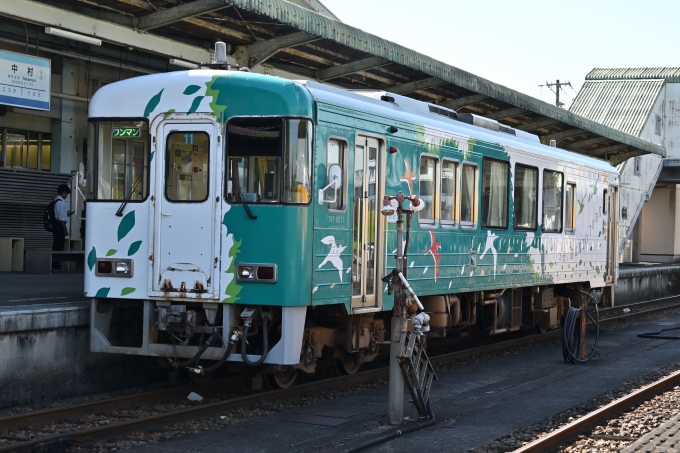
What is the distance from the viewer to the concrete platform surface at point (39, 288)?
11125 millimetres

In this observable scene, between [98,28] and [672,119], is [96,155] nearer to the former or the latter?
[98,28]

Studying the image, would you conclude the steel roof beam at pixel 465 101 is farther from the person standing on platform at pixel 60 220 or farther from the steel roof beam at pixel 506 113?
the person standing on platform at pixel 60 220

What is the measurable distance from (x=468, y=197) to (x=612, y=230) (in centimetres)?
727

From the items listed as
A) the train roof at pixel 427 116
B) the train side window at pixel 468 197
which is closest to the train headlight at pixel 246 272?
the train roof at pixel 427 116

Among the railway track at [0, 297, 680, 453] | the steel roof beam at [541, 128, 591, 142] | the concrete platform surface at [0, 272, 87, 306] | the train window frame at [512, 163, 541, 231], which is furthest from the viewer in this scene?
the steel roof beam at [541, 128, 591, 142]

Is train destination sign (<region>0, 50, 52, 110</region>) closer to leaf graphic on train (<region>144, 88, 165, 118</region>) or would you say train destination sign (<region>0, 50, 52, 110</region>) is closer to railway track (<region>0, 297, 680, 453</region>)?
leaf graphic on train (<region>144, 88, 165, 118</region>)

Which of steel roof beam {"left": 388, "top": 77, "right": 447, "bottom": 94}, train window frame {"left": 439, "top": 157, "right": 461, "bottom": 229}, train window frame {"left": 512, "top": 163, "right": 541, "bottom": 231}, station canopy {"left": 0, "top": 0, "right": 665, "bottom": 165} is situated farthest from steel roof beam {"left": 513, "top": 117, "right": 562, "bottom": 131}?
train window frame {"left": 439, "top": 157, "right": 461, "bottom": 229}

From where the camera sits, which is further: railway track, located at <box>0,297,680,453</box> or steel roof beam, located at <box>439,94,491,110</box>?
steel roof beam, located at <box>439,94,491,110</box>

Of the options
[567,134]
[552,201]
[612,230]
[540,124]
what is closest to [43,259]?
[552,201]

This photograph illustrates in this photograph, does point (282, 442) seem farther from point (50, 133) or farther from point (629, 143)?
point (629, 143)

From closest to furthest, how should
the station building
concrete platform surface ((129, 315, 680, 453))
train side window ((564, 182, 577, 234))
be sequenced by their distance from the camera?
concrete platform surface ((129, 315, 680, 453)), train side window ((564, 182, 577, 234)), the station building

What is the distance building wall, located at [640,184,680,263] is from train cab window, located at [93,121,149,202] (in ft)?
130

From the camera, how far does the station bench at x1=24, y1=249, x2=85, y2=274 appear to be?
53.8 feet

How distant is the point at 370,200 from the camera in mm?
10469
